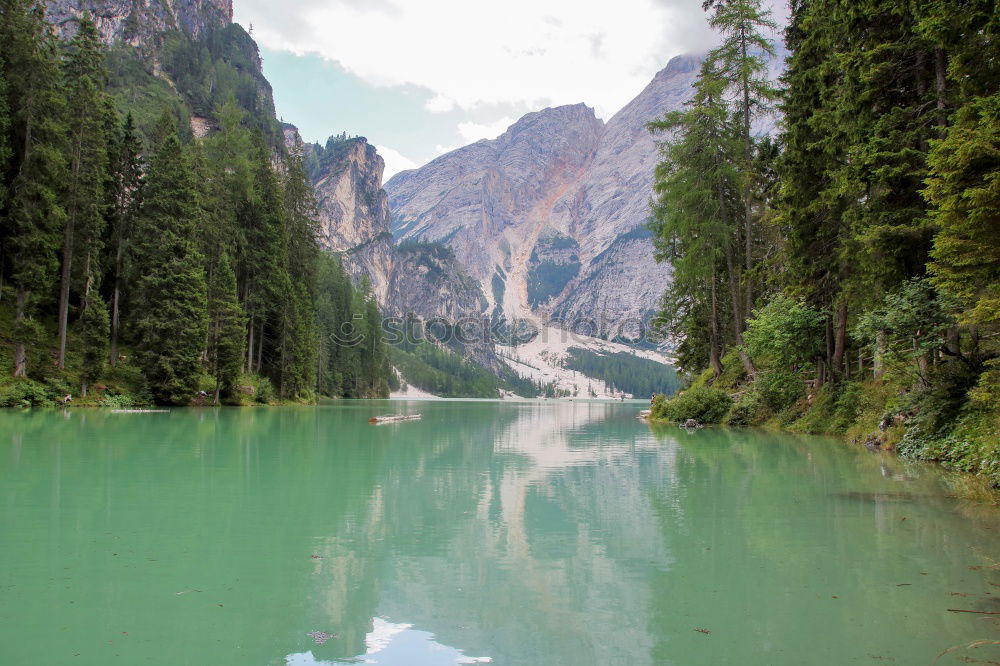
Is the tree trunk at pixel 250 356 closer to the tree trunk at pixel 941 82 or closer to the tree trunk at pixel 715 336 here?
the tree trunk at pixel 715 336

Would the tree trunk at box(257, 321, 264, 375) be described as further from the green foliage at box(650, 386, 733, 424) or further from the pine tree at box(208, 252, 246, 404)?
the green foliage at box(650, 386, 733, 424)

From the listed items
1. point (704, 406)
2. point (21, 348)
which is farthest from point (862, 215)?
point (21, 348)

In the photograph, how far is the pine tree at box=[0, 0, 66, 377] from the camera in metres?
31.7

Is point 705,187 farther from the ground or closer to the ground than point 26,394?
farther from the ground

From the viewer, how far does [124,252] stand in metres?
39.5

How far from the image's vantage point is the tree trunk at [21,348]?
3097 centimetres

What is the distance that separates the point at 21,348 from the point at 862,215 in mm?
35197

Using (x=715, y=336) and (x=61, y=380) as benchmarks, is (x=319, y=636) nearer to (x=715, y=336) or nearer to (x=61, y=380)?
(x=715, y=336)

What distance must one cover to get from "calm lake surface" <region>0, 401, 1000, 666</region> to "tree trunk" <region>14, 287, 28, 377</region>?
2335 cm

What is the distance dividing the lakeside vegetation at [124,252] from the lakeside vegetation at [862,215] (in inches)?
1125

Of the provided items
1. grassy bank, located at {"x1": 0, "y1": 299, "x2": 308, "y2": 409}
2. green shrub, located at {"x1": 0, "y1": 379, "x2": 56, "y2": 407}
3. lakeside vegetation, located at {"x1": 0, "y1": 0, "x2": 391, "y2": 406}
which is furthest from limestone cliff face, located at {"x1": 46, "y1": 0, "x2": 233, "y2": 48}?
green shrub, located at {"x1": 0, "y1": 379, "x2": 56, "y2": 407}

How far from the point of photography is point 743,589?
218 inches

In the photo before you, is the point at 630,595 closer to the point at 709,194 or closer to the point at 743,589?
the point at 743,589

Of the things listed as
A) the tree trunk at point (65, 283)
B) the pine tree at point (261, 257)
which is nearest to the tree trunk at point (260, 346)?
the pine tree at point (261, 257)
